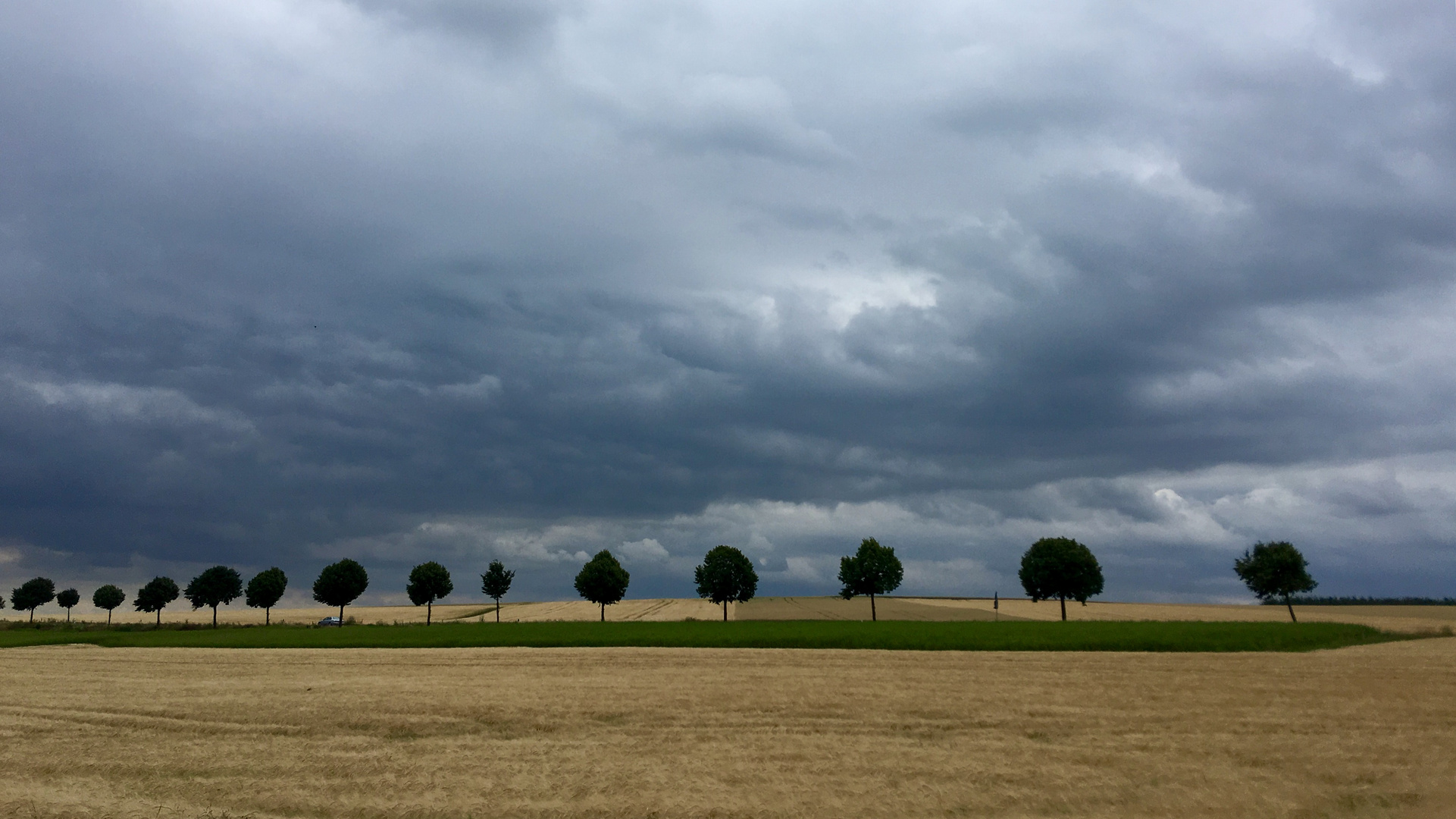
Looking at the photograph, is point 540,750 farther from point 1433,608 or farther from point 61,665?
point 1433,608

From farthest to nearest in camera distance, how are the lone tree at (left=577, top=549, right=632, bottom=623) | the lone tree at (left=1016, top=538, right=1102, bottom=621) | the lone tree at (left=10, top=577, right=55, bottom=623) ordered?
the lone tree at (left=10, top=577, right=55, bottom=623), the lone tree at (left=577, top=549, right=632, bottom=623), the lone tree at (left=1016, top=538, right=1102, bottom=621)

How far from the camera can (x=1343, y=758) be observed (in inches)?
832

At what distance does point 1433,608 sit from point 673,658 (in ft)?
452

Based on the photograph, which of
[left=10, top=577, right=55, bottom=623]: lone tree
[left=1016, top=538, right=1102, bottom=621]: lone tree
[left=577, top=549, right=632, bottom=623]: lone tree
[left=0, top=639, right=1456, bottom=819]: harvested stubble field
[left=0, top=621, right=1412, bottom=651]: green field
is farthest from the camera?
[left=10, top=577, right=55, bottom=623]: lone tree

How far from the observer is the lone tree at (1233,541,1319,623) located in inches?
3748

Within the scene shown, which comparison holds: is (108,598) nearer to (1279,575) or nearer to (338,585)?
(338,585)

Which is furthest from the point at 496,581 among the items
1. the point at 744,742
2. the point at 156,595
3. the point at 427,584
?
the point at 744,742

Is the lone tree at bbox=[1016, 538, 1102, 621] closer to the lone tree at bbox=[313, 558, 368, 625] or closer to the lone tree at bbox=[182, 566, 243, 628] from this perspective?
the lone tree at bbox=[313, 558, 368, 625]

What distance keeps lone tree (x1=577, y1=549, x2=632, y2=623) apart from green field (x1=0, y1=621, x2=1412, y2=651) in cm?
2602

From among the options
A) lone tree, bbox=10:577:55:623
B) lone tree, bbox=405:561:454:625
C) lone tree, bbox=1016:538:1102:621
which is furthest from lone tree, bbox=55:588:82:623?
lone tree, bbox=1016:538:1102:621

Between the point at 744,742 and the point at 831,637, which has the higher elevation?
the point at 744,742

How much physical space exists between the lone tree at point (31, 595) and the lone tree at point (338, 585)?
63.9 metres

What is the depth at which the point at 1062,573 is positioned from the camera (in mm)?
89500

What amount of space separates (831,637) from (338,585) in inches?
3091
